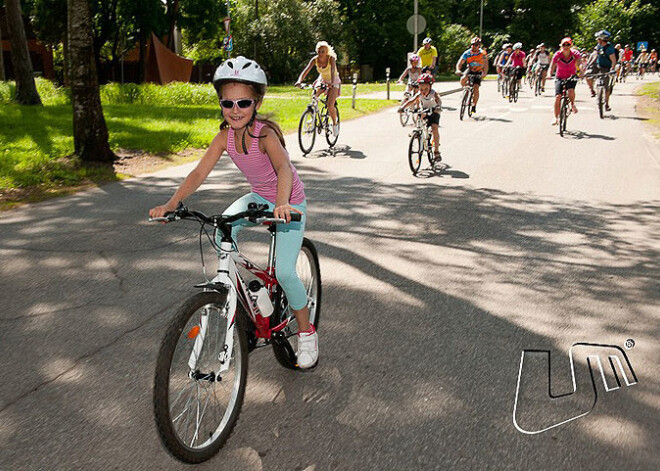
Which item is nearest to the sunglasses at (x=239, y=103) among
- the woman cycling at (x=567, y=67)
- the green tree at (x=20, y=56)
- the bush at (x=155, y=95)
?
the woman cycling at (x=567, y=67)

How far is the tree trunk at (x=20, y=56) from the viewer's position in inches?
742

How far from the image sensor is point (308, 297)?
4211mm

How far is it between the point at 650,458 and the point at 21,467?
289 cm

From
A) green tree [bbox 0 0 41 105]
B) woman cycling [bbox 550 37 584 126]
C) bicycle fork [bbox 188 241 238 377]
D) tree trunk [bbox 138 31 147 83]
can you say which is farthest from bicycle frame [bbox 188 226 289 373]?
tree trunk [bbox 138 31 147 83]

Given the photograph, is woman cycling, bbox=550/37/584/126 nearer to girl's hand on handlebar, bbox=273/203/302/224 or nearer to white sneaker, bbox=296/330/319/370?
white sneaker, bbox=296/330/319/370

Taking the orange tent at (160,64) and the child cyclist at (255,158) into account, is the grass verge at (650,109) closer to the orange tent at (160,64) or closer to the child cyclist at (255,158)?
the child cyclist at (255,158)

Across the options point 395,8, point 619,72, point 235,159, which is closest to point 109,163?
point 235,159

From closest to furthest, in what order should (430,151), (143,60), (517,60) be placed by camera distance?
(430,151)
(517,60)
(143,60)

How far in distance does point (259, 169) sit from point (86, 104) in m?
9.29

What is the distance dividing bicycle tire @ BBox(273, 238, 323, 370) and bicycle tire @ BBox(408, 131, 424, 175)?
6649 millimetres

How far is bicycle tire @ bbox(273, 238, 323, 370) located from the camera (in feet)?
12.8

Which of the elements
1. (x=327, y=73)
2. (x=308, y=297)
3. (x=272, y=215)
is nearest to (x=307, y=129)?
(x=327, y=73)

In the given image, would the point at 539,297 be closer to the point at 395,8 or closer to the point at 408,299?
the point at 408,299

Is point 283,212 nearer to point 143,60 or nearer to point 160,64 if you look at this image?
point 143,60
